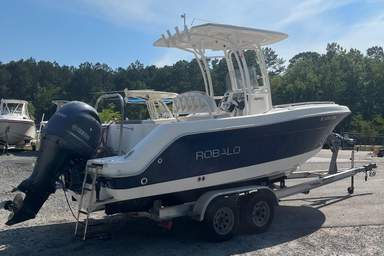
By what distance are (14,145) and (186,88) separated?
93.7 ft

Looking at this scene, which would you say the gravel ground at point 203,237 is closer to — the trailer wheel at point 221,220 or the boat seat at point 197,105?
the trailer wheel at point 221,220

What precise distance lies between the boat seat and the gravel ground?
191cm

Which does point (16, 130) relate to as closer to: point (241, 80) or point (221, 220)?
point (241, 80)

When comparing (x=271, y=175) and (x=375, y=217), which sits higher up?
(x=271, y=175)

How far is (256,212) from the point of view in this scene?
Answer: 5.62 m

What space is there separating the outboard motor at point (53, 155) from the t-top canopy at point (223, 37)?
230 centimetres

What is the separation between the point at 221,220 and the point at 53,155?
8.83 feet

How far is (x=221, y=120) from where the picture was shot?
516 cm

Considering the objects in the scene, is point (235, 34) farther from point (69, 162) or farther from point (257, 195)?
point (69, 162)

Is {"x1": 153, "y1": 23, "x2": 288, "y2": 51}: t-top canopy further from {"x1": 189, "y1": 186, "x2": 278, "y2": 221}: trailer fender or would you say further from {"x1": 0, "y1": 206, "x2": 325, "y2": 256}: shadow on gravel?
{"x1": 0, "y1": 206, "x2": 325, "y2": 256}: shadow on gravel

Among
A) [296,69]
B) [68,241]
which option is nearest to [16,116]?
[68,241]

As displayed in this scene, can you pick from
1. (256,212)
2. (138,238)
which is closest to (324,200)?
(256,212)

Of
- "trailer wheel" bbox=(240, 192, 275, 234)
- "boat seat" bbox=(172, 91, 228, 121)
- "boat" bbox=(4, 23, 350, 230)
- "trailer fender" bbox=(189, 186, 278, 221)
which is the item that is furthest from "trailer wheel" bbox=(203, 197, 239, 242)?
"boat seat" bbox=(172, 91, 228, 121)

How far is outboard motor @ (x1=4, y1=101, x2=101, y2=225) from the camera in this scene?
4.88 m
